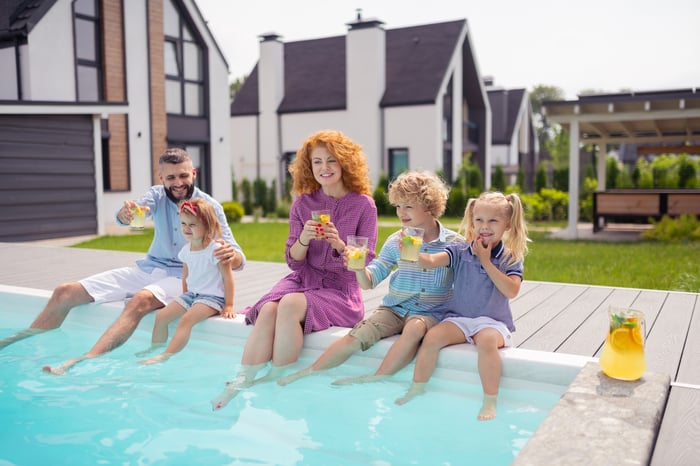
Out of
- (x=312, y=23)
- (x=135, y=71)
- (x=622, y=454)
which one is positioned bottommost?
→ (x=622, y=454)

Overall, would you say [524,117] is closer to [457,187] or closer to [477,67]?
[477,67]

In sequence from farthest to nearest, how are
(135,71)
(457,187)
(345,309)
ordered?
(457,187), (135,71), (345,309)

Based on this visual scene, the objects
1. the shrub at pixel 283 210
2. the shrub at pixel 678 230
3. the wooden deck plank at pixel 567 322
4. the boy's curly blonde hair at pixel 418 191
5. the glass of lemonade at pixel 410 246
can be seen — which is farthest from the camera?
the shrub at pixel 283 210

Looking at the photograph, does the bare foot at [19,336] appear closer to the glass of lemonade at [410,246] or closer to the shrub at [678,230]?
the glass of lemonade at [410,246]

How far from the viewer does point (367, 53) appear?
2338 centimetres

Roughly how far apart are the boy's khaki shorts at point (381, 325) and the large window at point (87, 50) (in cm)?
1371

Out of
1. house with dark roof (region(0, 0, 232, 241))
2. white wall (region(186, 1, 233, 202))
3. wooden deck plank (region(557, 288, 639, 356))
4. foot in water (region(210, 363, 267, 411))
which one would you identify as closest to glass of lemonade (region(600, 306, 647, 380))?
wooden deck plank (region(557, 288, 639, 356))

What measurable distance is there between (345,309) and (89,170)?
10991 millimetres

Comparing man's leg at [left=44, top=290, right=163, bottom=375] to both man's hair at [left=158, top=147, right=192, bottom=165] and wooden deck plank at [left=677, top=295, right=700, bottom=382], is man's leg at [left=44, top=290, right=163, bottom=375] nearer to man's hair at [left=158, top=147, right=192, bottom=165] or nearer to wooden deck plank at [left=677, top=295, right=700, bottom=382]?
man's hair at [left=158, top=147, right=192, bottom=165]

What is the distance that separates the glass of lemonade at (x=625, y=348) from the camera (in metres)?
2.94

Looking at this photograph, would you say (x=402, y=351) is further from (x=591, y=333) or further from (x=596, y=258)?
(x=596, y=258)

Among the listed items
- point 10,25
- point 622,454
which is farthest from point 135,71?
point 622,454

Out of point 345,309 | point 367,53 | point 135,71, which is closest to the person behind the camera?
point 345,309

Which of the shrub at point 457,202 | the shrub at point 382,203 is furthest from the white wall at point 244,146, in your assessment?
the shrub at point 457,202
